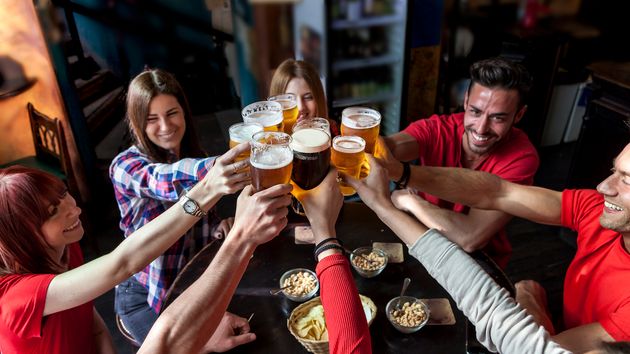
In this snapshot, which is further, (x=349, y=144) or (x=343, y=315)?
(x=349, y=144)

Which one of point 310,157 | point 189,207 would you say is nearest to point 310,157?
point 310,157

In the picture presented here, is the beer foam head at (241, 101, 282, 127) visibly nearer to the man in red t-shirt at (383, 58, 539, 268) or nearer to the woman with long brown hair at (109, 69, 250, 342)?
the woman with long brown hair at (109, 69, 250, 342)

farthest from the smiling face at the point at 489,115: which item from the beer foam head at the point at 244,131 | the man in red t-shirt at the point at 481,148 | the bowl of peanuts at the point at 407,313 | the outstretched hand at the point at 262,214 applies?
the outstretched hand at the point at 262,214

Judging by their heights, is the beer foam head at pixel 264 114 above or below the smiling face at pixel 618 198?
above

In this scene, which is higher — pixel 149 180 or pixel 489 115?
pixel 489 115

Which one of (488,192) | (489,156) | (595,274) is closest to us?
(595,274)

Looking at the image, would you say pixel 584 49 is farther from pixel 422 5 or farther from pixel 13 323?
pixel 13 323

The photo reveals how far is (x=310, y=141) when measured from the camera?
143cm

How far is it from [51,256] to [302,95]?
1485mm

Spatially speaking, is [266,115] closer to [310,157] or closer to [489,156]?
[310,157]

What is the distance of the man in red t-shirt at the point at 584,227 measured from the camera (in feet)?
5.23

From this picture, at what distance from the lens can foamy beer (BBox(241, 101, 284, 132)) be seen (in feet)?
5.48

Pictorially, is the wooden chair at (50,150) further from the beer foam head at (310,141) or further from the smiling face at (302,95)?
the beer foam head at (310,141)

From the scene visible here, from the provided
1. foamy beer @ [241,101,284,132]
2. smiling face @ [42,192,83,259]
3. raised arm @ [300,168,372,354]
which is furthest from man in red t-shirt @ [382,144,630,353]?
smiling face @ [42,192,83,259]
